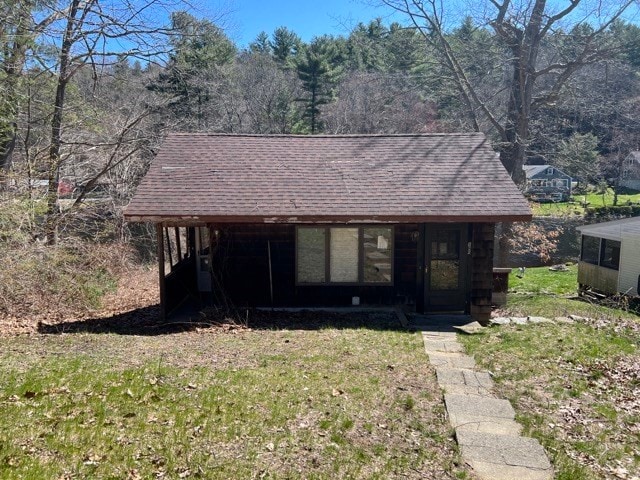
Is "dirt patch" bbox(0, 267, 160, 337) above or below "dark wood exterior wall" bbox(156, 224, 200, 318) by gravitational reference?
below

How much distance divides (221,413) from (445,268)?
6.61 metres

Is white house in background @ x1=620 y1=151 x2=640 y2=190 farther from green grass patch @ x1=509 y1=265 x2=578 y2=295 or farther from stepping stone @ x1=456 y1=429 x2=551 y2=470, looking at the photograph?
stepping stone @ x1=456 y1=429 x2=551 y2=470

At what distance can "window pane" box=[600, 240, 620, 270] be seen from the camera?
18.8 metres

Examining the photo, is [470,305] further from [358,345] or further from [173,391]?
[173,391]

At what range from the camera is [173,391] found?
538 centimetres

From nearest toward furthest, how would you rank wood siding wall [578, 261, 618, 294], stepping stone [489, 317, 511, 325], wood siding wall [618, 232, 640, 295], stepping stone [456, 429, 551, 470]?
stepping stone [456, 429, 551, 470] < stepping stone [489, 317, 511, 325] < wood siding wall [618, 232, 640, 295] < wood siding wall [578, 261, 618, 294]

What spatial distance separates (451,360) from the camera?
717 cm

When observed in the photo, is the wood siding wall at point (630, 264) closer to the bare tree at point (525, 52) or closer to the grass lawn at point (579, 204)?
the bare tree at point (525, 52)

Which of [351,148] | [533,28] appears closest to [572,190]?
[533,28]

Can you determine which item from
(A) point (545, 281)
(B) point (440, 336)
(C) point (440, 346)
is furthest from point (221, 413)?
(A) point (545, 281)

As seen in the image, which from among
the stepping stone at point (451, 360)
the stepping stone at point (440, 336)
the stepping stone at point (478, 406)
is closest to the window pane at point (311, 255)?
the stepping stone at point (440, 336)

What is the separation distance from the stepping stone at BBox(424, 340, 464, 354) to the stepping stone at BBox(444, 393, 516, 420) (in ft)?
6.26

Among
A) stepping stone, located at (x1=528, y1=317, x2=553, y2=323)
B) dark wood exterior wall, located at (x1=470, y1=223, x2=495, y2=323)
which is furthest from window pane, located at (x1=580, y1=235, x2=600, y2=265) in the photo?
dark wood exterior wall, located at (x1=470, y1=223, x2=495, y2=323)

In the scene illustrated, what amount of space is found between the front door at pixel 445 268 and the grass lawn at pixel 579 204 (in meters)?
29.8
